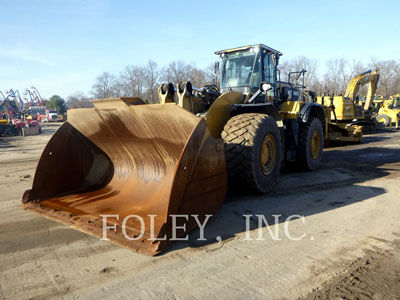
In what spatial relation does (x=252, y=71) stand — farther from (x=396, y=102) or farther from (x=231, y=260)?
(x=396, y=102)

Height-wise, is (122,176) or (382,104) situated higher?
(382,104)

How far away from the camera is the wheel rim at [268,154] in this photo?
4.76 metres

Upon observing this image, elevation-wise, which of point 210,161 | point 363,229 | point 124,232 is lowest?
point 363,229

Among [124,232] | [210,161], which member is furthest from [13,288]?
[210,161]

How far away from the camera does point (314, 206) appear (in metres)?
4.36

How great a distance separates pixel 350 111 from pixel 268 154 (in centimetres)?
1059

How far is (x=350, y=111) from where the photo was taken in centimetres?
1370

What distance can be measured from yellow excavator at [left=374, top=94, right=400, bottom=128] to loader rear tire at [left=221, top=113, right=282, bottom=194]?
19.2 m

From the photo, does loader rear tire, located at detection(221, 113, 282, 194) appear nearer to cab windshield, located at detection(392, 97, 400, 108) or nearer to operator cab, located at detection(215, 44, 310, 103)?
operator cab, located at detection(215, 44, 310, 103)

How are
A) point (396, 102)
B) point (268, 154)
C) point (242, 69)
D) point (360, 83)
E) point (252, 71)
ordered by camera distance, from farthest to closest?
point (396, 102), point (360, 83), point (242, 69), point (252, 71), point (268, 154)

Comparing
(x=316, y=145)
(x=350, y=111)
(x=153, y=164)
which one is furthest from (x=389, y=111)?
(x=153, y=164)

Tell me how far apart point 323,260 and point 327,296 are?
1.85 ft

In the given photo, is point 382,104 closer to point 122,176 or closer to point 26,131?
point 122,176

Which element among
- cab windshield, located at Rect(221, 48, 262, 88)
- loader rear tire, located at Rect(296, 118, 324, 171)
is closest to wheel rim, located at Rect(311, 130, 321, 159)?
loader rear tire, located at Rect(296, 118, 324, 171)
